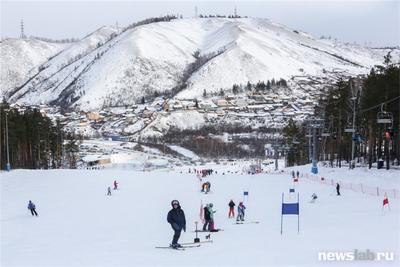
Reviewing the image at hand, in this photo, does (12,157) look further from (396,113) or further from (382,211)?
(382,211)

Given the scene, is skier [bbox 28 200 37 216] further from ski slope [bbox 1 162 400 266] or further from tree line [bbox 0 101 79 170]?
tree line [bbox 0 101 79 170]

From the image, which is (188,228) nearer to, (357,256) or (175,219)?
(175,219)

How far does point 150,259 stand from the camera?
15.3 metres

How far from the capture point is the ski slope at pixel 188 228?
1510cm

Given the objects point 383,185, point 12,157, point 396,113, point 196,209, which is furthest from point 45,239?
point 12,157

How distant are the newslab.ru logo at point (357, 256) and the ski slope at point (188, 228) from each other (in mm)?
368

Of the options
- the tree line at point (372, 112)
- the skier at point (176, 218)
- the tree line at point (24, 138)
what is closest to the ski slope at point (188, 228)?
the skier at point (176, 218)

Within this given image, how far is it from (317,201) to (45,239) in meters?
15.3

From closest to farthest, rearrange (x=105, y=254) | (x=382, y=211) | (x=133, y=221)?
(x=105, y=254)
(x=382, y=211)
(x=133, y=221)

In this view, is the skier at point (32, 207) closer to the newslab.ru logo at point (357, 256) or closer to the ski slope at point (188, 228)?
the ski slope at point (188, 228)

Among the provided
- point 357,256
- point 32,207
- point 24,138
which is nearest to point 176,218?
point 357,256

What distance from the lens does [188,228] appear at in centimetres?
2288

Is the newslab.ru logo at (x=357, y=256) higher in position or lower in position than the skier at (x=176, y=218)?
lower

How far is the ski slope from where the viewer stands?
1510cm
